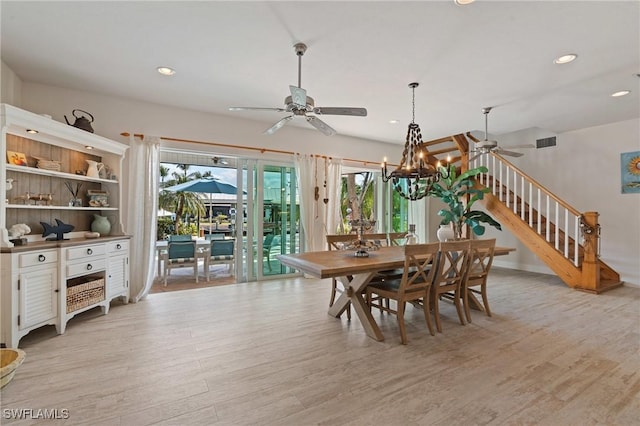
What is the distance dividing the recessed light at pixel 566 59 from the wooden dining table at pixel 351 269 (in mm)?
2504

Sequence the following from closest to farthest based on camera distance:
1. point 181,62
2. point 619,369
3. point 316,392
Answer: point 316,392
point 619,369
point 181,62

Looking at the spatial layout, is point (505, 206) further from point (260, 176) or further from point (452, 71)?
point (260, 176)

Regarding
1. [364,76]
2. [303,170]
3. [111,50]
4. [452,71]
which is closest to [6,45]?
[111,50]

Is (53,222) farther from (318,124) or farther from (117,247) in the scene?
(318,124)

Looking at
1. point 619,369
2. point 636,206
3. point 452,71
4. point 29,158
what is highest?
point 452,71

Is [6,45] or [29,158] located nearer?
[6,45]

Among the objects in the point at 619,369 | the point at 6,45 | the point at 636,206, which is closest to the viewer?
the point at 619,369

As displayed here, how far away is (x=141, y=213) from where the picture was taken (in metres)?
4.07

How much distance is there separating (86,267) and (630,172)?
8.09m

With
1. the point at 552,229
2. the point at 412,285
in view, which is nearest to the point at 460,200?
the point at 552,229

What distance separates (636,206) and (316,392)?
6.28m

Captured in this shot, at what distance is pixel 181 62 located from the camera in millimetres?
3021

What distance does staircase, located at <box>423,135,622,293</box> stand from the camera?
4453 mm

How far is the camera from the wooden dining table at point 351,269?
7.84 feet
